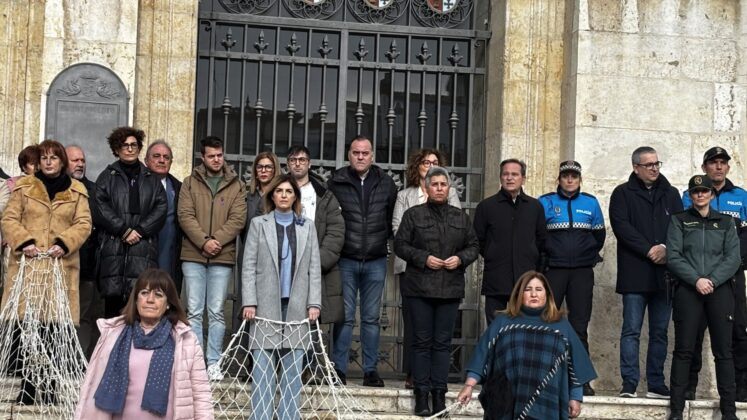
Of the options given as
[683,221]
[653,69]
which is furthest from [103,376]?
[653,69]

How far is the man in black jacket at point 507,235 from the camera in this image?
9828 mm

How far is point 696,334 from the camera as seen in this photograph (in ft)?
31.7

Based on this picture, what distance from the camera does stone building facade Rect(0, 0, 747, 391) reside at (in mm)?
10945

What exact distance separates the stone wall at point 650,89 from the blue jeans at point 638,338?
1002 mm

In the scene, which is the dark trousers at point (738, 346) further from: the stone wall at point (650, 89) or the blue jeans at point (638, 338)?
the stone wall at point (650, 89)

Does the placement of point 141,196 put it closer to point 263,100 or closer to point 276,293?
point 276,293

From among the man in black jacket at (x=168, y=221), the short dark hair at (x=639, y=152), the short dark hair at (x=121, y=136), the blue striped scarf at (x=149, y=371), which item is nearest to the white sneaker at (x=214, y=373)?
the man in black jacket at (x=168, y=221)

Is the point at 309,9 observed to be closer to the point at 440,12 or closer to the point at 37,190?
the point at 440,12

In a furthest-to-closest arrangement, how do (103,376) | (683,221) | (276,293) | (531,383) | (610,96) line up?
(610,96) < (683,221) < (276,293) < (531,383) < (103,376)

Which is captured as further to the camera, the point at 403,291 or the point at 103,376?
the point at 403,291

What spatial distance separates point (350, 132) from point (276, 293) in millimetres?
3260

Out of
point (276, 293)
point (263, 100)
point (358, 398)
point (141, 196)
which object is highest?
point (263, 100)

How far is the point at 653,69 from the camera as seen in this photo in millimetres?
11508

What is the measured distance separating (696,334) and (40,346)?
4.66 metres
